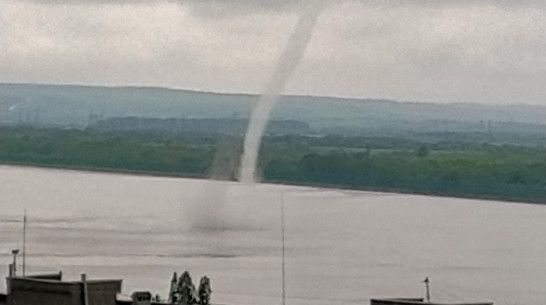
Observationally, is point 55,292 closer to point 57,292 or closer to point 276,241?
point 57,292

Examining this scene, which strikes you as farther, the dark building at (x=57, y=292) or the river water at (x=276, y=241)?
the river water at (x=276, y=241)

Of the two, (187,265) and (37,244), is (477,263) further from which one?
(37,244)

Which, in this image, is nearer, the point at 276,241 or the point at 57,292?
the point at 57,292

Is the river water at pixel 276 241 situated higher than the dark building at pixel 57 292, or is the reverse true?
the river water at pixel 276 241

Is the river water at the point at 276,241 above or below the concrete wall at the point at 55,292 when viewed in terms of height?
above

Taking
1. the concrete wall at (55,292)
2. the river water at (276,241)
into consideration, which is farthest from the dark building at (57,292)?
the river water at (276,241)

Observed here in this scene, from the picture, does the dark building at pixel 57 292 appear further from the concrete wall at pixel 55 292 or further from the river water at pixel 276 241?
the river water at pixel 276 241

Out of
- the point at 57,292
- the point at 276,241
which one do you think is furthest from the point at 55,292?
the point at 276,241

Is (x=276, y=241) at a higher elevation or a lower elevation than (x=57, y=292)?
higher
